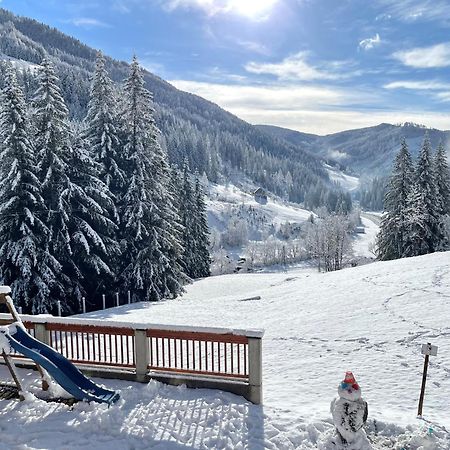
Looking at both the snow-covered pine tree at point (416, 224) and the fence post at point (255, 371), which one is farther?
the snow-covered pine tree at point (416, 224)

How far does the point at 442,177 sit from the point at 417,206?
180 inches

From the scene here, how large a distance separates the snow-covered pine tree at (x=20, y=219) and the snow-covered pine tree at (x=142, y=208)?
514cm

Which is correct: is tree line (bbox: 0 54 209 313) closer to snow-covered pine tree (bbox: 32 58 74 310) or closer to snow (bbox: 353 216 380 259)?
snow-covered pine tree (bbox: 32 58 74 310)

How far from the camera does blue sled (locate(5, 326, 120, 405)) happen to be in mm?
8180

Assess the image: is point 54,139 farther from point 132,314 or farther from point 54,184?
point 132,314

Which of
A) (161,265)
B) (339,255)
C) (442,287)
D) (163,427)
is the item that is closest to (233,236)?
(339,255)

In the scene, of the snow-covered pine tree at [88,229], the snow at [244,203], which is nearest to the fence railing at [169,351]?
the snow-covered pine tree at [88,229]

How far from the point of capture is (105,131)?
2547cm

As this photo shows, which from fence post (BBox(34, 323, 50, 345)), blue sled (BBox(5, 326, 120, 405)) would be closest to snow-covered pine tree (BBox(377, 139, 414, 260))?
fence post (BBox(34, 323, 50, 345))

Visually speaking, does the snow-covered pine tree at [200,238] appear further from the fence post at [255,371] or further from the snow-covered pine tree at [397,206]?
the fence post at [255,371]

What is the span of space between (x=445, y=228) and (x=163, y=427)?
109ft

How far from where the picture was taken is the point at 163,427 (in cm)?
757

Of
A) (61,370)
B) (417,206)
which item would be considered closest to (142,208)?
(61,370)

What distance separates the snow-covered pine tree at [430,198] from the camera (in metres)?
34.8
